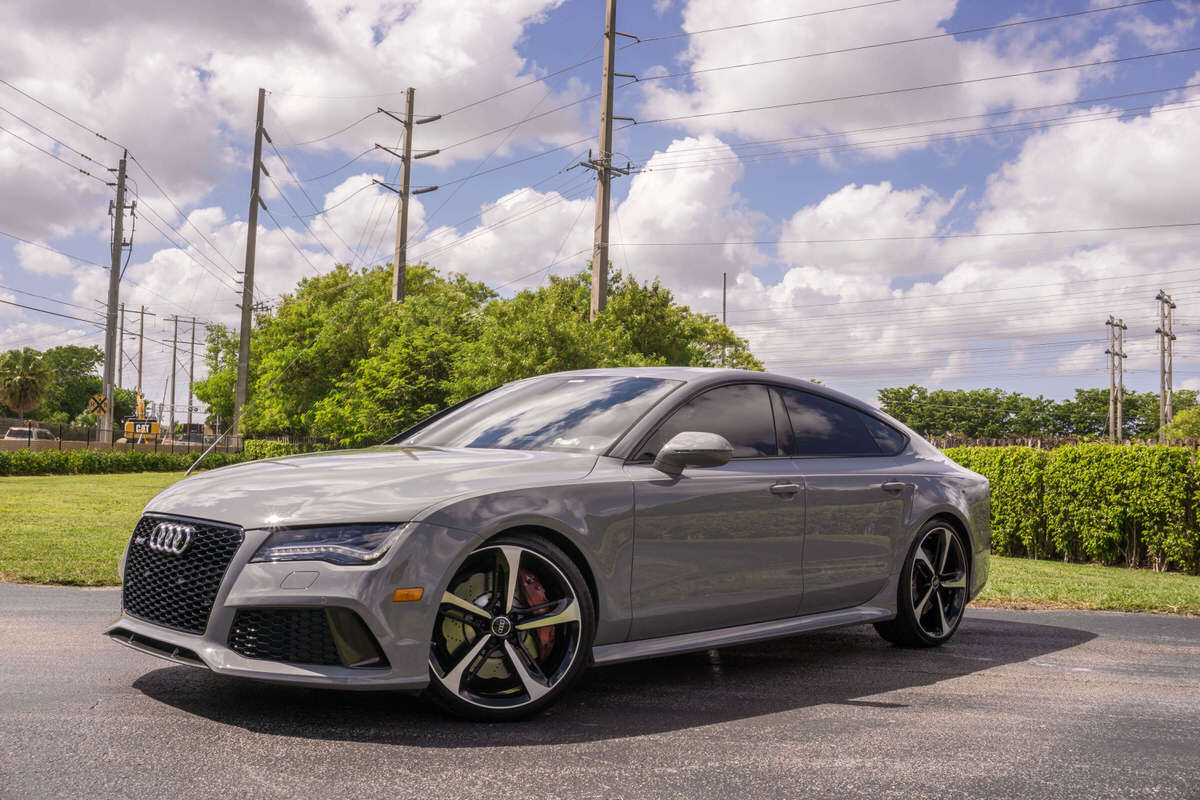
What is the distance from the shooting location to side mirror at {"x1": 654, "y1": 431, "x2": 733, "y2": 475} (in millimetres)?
4844

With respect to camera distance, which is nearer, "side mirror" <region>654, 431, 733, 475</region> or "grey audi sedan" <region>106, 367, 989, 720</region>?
"grey audi sedan" <region>106, 367, 989, 720</region>

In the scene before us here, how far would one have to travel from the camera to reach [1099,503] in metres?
14.8

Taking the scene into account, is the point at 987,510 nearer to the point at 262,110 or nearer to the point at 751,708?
the point at 751,708

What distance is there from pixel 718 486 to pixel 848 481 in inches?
43.0

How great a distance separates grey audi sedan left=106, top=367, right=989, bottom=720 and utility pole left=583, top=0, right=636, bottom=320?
1867cm

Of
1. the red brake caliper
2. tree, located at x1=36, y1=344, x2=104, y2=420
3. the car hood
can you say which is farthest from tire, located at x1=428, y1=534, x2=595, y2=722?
tree, located at x1=36, y1=344, x2=104, y2=420

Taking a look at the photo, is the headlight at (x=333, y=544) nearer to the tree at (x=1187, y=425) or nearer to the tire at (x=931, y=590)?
the tire at (x=931, y=590)

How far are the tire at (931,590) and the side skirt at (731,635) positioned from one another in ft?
0.78

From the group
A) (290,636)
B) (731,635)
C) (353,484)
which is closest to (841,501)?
(731,635)

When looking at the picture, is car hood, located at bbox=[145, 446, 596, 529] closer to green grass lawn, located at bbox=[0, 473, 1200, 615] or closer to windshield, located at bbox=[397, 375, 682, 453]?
windshield, located at bbox=[397, 375, 682, 453]

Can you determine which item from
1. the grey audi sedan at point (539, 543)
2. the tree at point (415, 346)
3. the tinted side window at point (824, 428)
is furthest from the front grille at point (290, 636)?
the tree at point (415, 346)

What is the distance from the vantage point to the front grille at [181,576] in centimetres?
413

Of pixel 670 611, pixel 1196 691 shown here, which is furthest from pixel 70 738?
pixel 1196 691

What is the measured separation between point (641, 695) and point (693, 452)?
3.87ft
